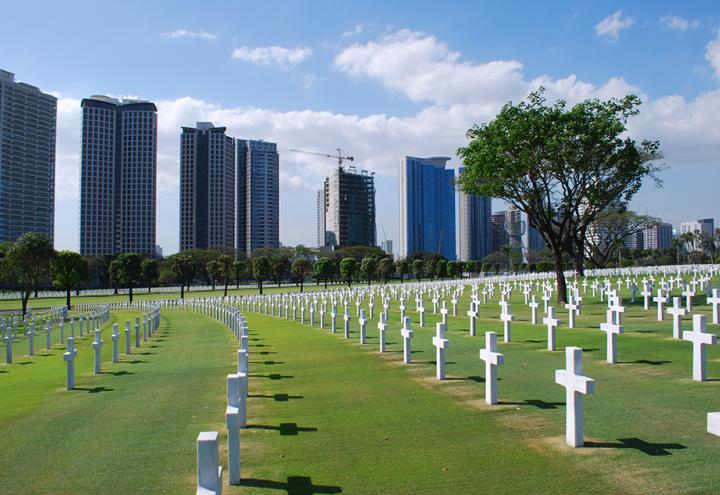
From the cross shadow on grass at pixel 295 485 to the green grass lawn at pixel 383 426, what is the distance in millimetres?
19

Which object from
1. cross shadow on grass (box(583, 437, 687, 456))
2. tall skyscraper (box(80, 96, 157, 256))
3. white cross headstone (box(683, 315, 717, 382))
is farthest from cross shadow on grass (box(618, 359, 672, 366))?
tall skyscraper (box(80, 96, 157, 256))

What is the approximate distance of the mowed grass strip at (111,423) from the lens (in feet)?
20.0

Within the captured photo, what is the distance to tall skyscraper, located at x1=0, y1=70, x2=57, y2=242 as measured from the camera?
12744 centimetres

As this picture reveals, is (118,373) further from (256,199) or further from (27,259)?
(256,199)

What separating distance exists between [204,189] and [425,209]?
233 ft

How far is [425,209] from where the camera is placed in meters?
196

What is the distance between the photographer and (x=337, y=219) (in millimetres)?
196250

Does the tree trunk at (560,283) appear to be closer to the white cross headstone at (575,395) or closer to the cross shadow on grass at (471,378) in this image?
the cross shadow on grass at (471,378)

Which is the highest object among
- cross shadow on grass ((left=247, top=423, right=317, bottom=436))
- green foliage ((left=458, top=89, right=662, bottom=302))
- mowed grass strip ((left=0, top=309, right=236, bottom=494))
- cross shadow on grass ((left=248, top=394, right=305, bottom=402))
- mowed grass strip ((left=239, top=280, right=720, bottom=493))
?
green foliage ((left=458, top=89, right=662, bottom=302))

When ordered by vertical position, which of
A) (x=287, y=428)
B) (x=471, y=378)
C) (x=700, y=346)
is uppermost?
(x=700, y=346)

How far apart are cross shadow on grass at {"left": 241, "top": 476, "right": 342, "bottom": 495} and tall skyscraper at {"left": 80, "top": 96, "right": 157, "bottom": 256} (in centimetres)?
15171

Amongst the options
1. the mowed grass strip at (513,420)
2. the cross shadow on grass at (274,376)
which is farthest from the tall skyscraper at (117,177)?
the mowed grass strip at (513,420)

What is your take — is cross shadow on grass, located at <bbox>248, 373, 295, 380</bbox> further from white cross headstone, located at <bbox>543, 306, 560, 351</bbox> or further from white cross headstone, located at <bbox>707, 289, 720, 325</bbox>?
white cross headstone, located at <bbox>707, 289, 720, 325</bbox>

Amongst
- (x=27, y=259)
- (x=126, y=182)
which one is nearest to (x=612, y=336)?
(x=27, y=259)
